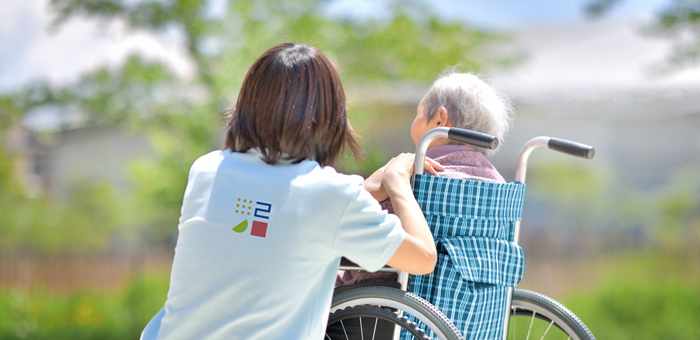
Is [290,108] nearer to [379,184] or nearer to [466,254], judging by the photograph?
[379,184]

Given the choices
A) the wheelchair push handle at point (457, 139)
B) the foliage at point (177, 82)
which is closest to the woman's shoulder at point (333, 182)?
the wheelchair push handle at point (457, 139)

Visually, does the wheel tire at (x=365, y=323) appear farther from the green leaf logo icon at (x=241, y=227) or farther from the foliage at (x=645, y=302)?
the foliage at (x=645, y=302)

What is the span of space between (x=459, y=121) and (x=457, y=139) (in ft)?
0.94

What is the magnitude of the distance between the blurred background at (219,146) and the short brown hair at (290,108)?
13.2 feet

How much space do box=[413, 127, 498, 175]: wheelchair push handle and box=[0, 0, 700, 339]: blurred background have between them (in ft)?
12.5

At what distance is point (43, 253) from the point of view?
5574 millimetres

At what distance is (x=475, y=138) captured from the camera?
A: 140cm

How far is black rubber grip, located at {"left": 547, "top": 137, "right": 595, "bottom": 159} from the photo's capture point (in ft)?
4.93

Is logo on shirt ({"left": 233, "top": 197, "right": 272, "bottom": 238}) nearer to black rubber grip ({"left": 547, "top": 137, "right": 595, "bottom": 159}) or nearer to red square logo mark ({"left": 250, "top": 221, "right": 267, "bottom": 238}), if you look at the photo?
red square logo mark ({"left": 250, "top": 221, "right": 267, "bottom": 238})

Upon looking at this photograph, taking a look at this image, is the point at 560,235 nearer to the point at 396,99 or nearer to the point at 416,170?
the point at 396,99

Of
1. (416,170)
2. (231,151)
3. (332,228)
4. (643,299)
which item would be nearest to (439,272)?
(416,170)

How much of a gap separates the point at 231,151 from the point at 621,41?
6763mm

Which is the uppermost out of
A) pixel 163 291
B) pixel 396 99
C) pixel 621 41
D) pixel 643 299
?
pixel 621 41

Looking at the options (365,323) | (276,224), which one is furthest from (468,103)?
(276,224)
